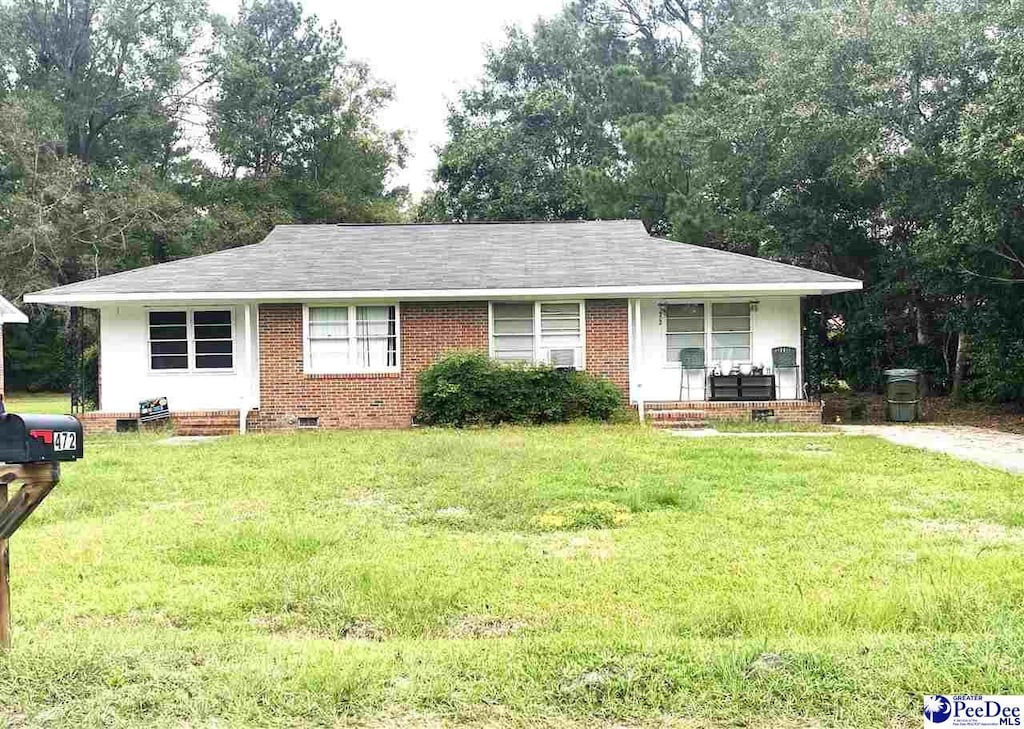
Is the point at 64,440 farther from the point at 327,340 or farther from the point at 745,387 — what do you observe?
the point at 745,387

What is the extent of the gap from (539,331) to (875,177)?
308 inches

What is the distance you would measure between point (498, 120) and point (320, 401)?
26.2 meters

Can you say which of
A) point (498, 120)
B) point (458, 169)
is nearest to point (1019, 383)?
point (458, 169)

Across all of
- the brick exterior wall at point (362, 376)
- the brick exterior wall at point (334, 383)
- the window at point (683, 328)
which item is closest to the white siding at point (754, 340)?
the window at point (683, 328)

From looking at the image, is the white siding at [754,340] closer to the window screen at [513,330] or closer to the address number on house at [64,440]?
the window screen at [513,330]

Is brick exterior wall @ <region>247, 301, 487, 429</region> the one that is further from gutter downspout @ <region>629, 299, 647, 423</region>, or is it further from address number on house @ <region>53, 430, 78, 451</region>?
address number on house @ <region>53, 430, 78, 451</region>

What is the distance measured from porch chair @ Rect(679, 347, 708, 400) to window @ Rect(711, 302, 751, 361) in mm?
398

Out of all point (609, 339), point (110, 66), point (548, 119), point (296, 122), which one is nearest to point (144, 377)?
point (609, 339)

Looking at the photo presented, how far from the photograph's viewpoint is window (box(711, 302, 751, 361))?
17797mm

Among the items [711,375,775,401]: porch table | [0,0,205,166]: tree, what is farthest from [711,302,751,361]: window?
[0,0,205,166]: tree

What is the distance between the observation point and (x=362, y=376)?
1692 cm

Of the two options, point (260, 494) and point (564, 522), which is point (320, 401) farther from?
point (564, 522)

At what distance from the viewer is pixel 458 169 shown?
3650 cm

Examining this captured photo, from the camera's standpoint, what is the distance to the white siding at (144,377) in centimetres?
1728
